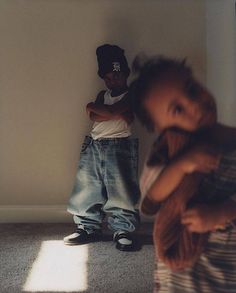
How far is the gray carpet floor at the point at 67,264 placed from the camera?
1255 mm

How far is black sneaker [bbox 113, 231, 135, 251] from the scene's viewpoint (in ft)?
5.01

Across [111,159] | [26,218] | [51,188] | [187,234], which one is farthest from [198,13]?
[187,234]

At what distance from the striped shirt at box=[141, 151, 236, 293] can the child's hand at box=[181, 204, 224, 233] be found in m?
0.03

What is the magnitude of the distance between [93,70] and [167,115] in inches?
46.4

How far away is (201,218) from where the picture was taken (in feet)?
2.07

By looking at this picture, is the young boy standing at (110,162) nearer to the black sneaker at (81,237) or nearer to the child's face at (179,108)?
the black sneaker at (81,237)

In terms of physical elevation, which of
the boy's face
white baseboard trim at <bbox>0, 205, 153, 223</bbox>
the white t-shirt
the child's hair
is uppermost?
the child's hair

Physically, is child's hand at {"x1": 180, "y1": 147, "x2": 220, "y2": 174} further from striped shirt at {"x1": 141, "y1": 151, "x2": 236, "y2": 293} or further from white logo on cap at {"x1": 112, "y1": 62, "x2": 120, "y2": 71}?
white logo on cap at {"x1": 112, "y1": 62, "x2": 120, "y2": 71}

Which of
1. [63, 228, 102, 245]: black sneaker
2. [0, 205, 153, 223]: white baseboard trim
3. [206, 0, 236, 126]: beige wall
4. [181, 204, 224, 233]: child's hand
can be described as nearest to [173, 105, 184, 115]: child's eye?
[181, 204, 224, 233]: child's hand

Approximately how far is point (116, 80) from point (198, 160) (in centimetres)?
103

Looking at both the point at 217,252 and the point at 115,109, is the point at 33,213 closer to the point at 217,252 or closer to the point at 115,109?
the point at 115,109

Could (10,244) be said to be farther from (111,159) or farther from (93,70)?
(93,70)

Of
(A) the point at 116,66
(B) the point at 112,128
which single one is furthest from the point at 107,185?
(A) the point at 116,66

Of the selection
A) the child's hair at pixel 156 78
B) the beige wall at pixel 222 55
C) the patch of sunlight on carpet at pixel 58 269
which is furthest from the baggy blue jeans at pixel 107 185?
the child's hair at pixel 156 78
